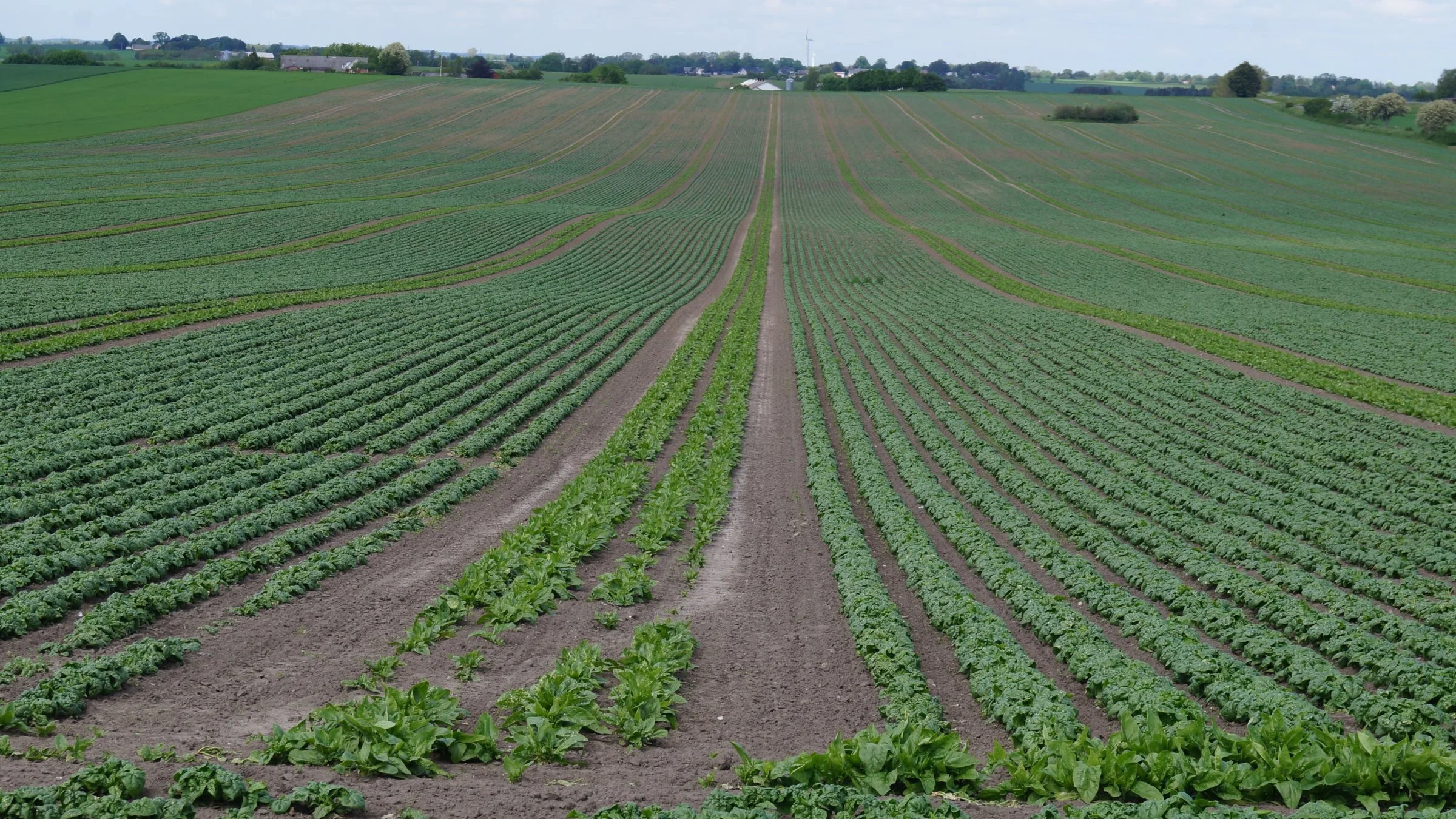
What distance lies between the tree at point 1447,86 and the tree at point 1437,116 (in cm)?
5052

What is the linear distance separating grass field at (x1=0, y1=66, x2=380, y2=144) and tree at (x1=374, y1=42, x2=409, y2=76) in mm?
16024

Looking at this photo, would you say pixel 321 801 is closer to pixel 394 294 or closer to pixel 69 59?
pixel 394 294

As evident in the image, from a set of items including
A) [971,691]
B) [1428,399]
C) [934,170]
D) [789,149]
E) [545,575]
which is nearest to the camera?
[971,691]

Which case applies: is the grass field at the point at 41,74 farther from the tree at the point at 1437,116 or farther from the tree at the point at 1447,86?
the tree at the point at 1447,86

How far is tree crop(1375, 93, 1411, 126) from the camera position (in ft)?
454

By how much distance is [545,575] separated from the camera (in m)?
14.7

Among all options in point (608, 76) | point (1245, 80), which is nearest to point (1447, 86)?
point (1245, 80)

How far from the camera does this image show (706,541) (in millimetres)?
17391

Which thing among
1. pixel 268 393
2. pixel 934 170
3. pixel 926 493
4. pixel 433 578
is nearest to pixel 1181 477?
pixel 926 493

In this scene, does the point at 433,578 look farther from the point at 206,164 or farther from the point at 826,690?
the point at 206,164

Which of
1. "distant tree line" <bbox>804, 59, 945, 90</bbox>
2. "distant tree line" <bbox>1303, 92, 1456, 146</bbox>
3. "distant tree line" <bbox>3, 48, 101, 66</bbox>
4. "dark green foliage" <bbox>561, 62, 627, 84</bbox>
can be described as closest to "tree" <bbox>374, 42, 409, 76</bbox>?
"dark green foliage" <bbox>561, 62, 627, 84</bbox>

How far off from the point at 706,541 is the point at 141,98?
126878 mm

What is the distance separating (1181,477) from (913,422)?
6962 mm

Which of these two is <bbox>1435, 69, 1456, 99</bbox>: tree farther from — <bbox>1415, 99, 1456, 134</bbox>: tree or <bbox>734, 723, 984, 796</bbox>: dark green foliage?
<bbox>734, 723, 984, 796</bbox>: dark green foliage
